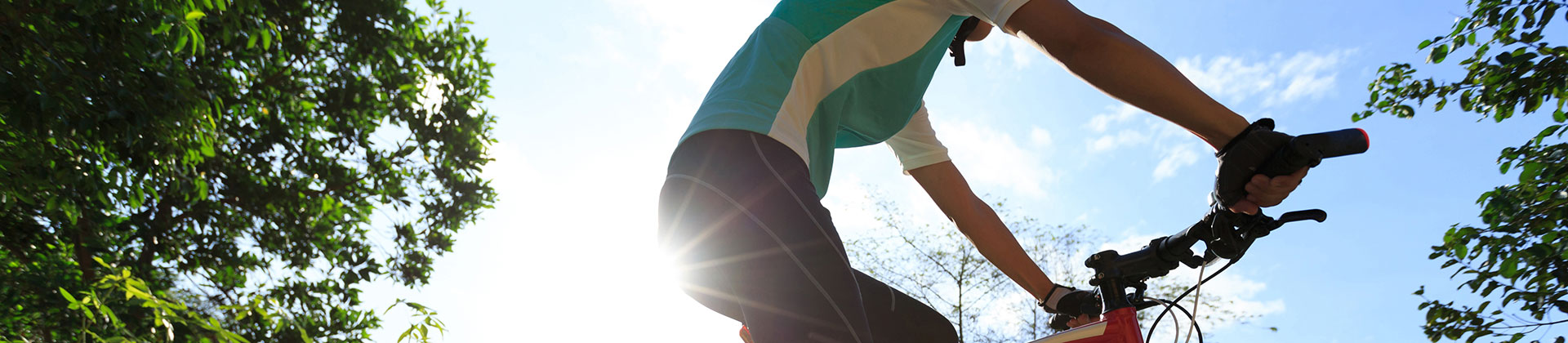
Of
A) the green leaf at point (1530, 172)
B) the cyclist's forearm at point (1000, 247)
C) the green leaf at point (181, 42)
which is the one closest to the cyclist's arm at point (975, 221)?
the cyclist's forearm at point (1000, 247)

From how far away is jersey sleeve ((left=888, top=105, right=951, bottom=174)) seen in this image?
195cm

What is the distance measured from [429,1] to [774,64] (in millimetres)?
7757

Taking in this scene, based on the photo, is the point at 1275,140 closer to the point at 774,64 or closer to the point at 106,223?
the point at 774,64

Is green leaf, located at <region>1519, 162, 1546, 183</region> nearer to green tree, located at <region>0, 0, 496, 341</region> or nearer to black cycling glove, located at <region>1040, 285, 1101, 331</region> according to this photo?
black cycling glove, located at <region>1040, 285, 1101, 331</region>

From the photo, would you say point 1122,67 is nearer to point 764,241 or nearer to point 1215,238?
point 1215,238

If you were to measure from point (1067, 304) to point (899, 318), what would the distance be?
46cm

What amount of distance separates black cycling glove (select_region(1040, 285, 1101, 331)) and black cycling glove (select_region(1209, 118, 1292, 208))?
1.67ft

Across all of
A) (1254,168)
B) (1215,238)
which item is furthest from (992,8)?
(1215,238)

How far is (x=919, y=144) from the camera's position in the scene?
1.96 m

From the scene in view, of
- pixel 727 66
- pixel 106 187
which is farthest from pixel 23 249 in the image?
pixel 727 66

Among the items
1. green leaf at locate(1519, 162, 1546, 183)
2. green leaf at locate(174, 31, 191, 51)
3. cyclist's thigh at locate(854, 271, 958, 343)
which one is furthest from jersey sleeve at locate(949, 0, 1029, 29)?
green leaf at locate(1519, 162, 1546, 183)

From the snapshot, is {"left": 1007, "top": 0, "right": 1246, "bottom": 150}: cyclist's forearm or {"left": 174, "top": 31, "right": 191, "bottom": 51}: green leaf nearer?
{"left": 1007, "top": 0, "right": 1246, "bottom": 150}: cyclist's forearm

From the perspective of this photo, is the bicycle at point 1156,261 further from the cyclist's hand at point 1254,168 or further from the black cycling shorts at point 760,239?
the black cycling shorts at point 760,239

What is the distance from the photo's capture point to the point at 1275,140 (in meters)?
1.21
